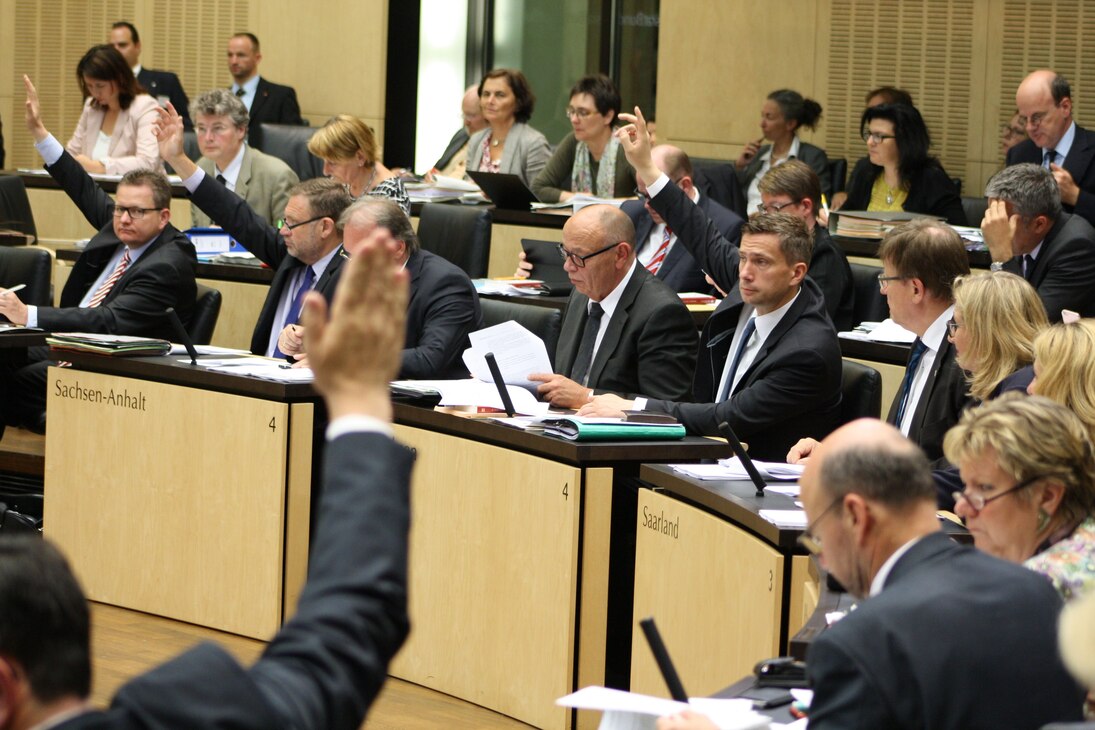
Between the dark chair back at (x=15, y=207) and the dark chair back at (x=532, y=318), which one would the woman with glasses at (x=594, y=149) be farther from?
the dark chair back at (x=15, y=207)

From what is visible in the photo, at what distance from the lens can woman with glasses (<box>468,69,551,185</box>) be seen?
839cm

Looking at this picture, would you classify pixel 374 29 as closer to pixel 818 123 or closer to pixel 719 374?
pixel 818 123

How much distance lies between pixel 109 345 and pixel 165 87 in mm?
6779

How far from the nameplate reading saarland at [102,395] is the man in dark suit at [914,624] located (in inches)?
127

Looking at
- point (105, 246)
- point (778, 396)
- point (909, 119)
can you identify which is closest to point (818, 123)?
point (909, 119)

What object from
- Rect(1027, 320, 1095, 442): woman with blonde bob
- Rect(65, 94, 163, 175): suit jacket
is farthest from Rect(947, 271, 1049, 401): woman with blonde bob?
Rect(65, 94, 163, 175): suit jacket

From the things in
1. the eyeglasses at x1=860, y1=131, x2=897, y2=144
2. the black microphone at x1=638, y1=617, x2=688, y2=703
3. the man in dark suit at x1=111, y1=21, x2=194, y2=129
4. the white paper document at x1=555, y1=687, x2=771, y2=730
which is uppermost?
the man in dark suit at x1=111, y1=21, x2=194, y2=129

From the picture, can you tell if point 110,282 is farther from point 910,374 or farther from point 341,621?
point 341,621

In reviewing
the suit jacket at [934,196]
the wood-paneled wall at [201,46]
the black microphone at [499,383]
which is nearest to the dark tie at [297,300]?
the black microphone at [499,383]

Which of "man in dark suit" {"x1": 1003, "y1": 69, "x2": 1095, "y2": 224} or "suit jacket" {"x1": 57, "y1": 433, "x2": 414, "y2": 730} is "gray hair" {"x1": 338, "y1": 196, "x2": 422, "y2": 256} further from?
"suit jacket" {"x1": 57, "y1": 433, "x2": 414, "y2": 730}

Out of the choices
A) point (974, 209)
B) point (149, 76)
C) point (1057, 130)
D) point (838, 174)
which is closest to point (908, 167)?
point (974, 209)

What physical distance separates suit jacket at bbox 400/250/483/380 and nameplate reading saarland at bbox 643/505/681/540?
1519mm

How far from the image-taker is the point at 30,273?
6277 mm

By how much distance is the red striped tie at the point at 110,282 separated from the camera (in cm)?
603
